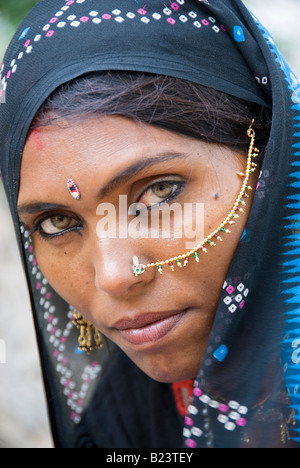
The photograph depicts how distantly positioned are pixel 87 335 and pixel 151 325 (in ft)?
1.88

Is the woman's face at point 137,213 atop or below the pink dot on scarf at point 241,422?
atop

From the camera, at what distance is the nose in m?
1.60

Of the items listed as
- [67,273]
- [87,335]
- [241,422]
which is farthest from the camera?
[87,335]

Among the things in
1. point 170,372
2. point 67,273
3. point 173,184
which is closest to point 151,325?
point 170,372

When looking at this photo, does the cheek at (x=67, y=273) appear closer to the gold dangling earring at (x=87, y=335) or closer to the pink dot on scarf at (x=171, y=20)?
the gold dangling earring at (x=87, y=335)

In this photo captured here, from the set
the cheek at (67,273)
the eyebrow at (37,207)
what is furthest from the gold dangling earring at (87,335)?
the eyebrow at (37,207)

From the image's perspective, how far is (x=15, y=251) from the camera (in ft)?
13.0

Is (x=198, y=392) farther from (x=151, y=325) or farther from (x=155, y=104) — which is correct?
(x=155, y=104)

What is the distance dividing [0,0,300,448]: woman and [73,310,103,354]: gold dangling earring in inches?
15.7

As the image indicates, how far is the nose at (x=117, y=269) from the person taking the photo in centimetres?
160

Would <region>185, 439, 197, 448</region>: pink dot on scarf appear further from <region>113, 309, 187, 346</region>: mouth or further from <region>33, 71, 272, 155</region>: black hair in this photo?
<region>33, 71, 272, 155</region>: black hair

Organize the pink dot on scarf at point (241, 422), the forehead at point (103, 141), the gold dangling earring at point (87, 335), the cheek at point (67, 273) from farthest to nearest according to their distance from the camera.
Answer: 1. the gold dangling earring at point (87, 335)
2. the cheek at point (67, 273)
3. the pink dot on scarf at point (241, 422)
4. the forehead at point (103, 141)

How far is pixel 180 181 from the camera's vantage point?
162 centimetres

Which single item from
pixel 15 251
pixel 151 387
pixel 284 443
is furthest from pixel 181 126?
pixel 15 251
